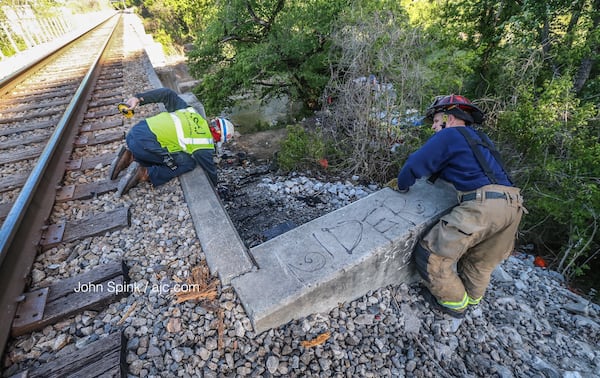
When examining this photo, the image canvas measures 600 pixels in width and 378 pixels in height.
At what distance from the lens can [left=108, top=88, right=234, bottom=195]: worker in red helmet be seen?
3.35 m

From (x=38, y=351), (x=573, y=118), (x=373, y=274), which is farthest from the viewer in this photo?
(x=573, y=118)

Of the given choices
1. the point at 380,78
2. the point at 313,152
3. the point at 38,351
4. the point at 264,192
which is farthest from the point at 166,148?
the point at 380,78

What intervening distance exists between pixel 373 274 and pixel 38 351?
2.51 metres

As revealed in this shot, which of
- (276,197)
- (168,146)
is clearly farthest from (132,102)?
(276,197)

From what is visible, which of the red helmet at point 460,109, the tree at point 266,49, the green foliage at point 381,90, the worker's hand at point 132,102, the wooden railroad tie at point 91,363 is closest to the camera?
the wooden railroad tie at point 91,363

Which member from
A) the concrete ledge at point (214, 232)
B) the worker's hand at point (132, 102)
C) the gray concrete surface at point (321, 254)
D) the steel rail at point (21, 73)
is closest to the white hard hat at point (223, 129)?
the concrete ledge at point (214, 232)

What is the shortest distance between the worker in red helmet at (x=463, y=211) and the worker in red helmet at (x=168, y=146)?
2.29 metres

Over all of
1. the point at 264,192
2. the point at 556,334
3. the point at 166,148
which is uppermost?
the point at 166,148

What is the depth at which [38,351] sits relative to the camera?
74.7 inches

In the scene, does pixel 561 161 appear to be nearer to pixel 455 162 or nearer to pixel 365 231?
pixel 455 162

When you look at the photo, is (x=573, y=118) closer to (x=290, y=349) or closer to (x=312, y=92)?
(x=290, y=349)

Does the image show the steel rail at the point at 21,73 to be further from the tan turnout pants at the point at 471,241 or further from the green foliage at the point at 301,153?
the tan turnout pants at the point at 471,241

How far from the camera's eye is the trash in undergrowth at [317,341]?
83.6 inches

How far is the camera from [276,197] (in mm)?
4535
